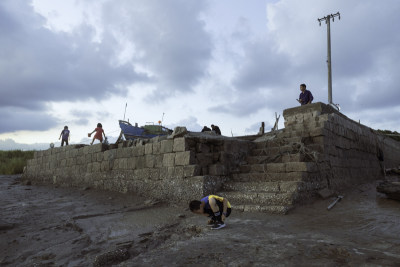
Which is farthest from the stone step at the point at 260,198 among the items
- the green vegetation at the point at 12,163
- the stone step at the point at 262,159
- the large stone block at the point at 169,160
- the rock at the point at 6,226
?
the green vegetation at the point at 12,163

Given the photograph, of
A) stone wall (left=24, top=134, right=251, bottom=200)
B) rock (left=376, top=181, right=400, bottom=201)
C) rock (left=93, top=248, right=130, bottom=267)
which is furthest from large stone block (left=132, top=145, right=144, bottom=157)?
rock (left=376, top=181, right=400, bottom=201)

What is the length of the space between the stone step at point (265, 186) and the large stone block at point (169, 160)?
58.9 inches

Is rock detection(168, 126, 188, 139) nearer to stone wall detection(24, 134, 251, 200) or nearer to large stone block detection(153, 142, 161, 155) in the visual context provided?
stone wall detection(24, 134, 251, 200)

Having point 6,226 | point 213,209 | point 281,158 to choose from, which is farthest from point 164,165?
point 6,226

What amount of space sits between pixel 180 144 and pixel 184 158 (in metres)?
0.40

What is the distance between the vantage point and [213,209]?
404 cm

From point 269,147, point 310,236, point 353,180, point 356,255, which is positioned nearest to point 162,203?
point 269,147

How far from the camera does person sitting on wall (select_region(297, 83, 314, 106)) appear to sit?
8188 millimetres

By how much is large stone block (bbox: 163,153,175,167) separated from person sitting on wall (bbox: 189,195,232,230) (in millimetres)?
2668

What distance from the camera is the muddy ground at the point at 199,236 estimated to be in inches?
108

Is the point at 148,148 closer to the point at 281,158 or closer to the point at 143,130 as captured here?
the point at 281,158

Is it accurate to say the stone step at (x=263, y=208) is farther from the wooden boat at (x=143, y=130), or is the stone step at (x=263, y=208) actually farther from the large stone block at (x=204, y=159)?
the wooden boat at (x=143, y=130)

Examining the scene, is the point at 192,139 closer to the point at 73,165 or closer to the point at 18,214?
the point at 18,214

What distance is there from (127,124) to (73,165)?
3.50 metres
